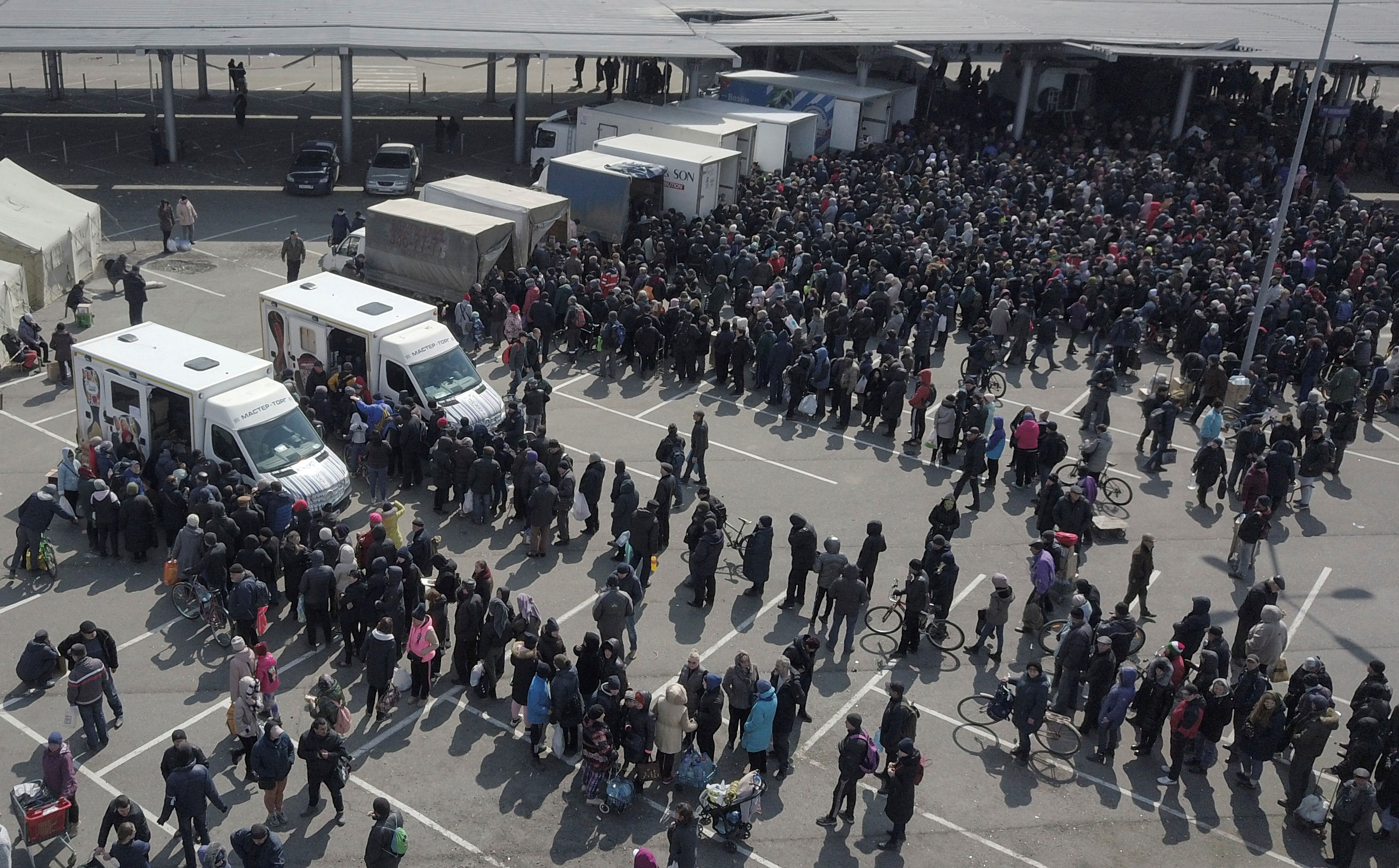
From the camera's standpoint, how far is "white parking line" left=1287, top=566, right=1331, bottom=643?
17.5m

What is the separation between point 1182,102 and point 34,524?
125 feet

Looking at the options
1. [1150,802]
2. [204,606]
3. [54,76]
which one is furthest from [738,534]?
[54,76]

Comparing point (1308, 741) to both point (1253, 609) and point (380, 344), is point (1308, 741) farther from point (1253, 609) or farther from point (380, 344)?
point (380, 344)

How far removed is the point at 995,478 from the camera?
20984 millimetres

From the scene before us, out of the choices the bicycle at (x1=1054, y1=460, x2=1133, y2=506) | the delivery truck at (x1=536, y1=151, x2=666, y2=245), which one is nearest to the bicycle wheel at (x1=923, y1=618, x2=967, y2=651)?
the bicycle at (x1=1054, y1=460, x2=1133, y2=506)

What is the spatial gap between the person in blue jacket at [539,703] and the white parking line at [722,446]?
8183mm

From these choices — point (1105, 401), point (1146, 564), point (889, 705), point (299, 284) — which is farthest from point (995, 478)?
point (299, 284)

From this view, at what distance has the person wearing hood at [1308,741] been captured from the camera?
13555 millimetres

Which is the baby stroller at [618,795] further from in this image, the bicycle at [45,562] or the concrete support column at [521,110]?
the concrete support column at [521,110]

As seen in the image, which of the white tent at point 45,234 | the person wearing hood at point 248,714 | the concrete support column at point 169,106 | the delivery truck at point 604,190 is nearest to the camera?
the person wearing hood at point 248,714

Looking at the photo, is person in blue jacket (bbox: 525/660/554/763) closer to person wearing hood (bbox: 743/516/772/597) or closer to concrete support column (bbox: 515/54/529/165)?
person wearing hood (bbox: 743/516/772/597)

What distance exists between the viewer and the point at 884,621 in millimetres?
16688

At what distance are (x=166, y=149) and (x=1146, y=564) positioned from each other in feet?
102

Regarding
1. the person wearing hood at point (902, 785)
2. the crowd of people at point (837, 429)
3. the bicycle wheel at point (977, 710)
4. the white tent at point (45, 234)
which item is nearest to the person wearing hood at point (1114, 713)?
the crowd of people at point (837, 429)
